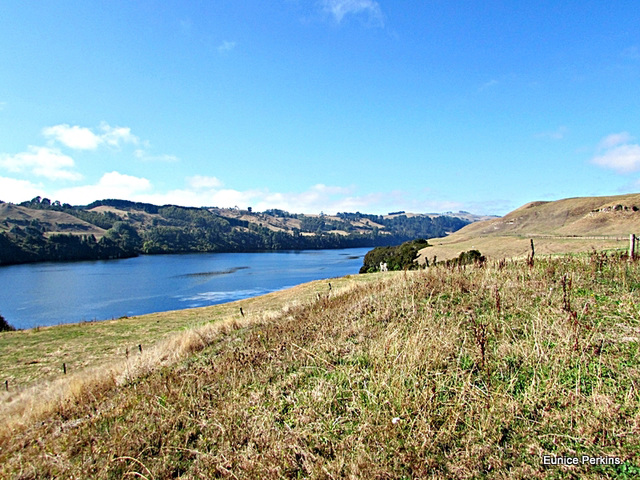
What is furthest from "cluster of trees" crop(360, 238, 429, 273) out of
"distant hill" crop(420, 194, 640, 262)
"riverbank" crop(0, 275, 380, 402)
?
"riverbank" crop(0, 275, 380, 402)

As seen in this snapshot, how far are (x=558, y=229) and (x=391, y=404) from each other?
3535 inches

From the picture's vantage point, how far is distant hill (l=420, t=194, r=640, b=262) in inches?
1533

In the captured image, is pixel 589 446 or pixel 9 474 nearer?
pixel 589 446

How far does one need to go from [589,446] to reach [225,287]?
239 ft

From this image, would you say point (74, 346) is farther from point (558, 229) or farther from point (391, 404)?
point (558, 229)

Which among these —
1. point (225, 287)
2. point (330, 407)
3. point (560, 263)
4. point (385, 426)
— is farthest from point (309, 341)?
point (225, 287)

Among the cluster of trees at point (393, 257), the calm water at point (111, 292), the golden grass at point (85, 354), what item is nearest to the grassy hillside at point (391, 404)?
the golden grass at point (85, 354)

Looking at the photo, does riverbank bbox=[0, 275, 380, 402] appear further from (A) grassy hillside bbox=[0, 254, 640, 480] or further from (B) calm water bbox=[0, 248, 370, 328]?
(B) calm water bbox=[0, 248, 370, 328]

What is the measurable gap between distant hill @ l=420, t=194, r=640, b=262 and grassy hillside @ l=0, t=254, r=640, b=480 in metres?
25.6

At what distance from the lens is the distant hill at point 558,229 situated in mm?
38938

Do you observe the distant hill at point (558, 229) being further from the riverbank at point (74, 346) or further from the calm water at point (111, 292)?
the calm water at point (111, 292)

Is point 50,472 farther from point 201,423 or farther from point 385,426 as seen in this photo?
point 385,426

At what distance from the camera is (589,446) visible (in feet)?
10.2

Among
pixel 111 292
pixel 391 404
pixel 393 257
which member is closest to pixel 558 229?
pixel 393 257
